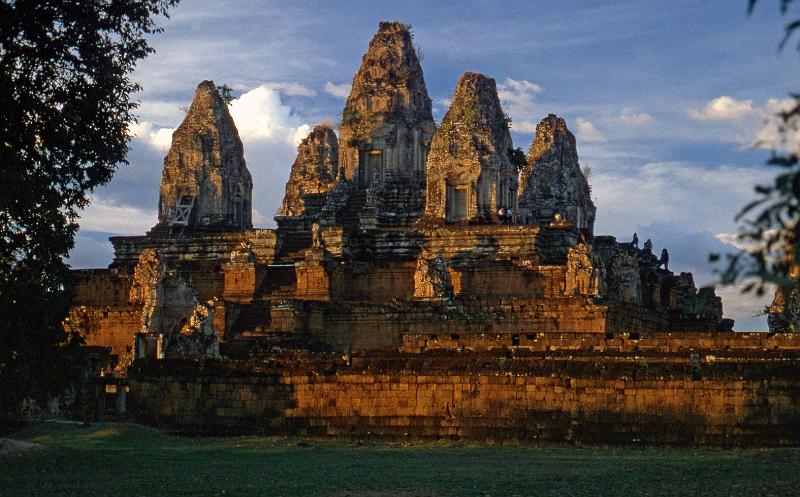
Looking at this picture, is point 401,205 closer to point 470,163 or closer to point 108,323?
point 470,163

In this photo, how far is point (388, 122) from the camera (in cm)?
5656

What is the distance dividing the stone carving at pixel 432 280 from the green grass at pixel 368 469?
1588 centimetres

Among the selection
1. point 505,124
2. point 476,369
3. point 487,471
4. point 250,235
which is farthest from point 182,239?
point 487,471

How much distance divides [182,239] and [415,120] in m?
10.6

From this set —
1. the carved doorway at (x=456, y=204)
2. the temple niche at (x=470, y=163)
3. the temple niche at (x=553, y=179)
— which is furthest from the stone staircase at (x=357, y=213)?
the temple niche at (x=553, y=179)

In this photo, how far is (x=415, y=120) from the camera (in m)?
56.9

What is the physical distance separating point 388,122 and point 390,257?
770 cm

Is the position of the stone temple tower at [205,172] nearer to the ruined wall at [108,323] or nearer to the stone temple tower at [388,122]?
the stone temple tower at [388,122]

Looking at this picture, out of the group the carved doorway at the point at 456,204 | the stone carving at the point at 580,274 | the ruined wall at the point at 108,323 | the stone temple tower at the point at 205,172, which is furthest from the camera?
the stone temple tower at the point at 205,172

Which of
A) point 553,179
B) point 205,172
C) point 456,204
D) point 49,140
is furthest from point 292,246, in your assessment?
point 49,140

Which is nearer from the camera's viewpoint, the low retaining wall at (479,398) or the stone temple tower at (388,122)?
the low retaining wall at (479,398)

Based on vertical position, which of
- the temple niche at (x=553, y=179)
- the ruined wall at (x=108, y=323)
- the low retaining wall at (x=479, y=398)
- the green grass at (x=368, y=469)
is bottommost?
the green grass at (x=368, y=469)

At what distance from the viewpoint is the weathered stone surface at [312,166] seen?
223ft

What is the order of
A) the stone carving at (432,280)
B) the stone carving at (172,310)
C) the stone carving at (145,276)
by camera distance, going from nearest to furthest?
the stone carving at (172,310) < the stone carving at (432,280) < the stone carving at (145,276)
